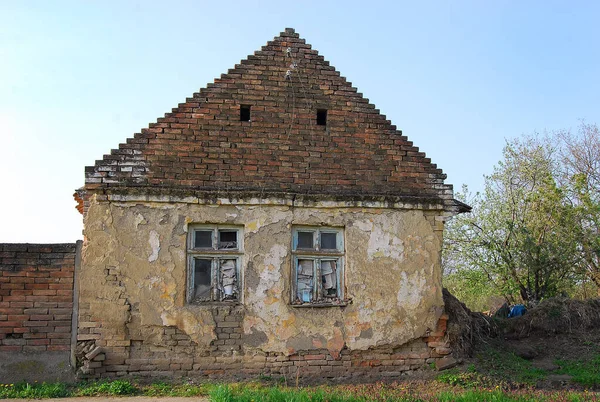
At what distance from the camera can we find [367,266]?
9.75 m

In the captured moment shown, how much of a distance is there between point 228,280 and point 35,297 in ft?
9.54

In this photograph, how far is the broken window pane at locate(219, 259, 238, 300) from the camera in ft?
31.1

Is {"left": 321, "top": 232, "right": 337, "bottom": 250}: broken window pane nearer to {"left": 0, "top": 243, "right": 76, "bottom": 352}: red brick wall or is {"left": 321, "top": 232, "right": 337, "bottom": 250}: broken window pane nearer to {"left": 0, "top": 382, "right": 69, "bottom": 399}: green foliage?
{"left": 0, "top": 243, "right": 76, "bottom": 352}: red brick wall

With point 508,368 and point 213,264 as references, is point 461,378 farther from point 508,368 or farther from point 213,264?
point 213,264

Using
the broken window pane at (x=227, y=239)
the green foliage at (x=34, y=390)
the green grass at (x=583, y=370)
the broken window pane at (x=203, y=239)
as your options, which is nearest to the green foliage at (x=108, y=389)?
the green foliage at (x=34, y=390)

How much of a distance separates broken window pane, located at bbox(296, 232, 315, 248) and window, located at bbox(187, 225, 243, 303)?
99cm

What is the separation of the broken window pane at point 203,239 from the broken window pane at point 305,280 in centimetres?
152

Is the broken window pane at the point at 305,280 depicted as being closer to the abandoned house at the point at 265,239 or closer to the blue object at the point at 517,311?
the abandoned house at the point at 265,239

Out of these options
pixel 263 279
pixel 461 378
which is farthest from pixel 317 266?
pixel 461 378

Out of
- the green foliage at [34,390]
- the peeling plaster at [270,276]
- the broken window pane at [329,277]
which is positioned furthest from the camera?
the broken window pane at [329,277]

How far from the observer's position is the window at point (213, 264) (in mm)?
9414

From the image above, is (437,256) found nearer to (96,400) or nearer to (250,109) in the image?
(250,109)

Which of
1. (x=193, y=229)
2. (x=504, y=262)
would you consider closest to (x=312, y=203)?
(x=193, y=229)

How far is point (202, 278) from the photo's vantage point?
31.1 ft
